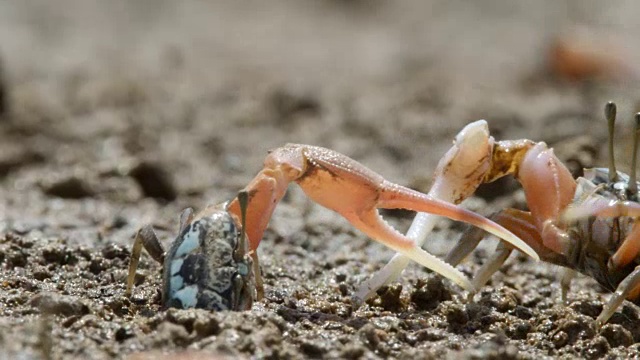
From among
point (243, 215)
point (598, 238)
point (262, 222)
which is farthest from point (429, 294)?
point (243, 215)

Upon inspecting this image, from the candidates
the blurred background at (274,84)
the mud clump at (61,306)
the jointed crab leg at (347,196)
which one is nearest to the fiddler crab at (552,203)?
the jointed crab leg at (347,196)

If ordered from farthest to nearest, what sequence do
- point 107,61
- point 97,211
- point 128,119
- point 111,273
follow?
point 107,61 < point 128,119 < point 97,211 < point 111,273

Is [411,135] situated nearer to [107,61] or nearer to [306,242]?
[306,242]

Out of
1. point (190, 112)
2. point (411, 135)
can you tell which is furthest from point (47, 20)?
point (411, 135)

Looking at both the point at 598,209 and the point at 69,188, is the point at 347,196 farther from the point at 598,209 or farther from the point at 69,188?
the point at 69,188

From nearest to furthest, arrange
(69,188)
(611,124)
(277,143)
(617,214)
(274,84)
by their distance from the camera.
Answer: (617,214) → (611,124) → (69,188) → (277,143) → (274,84)

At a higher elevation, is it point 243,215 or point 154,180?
point 243,215

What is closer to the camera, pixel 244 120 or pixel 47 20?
pixel 244 120
